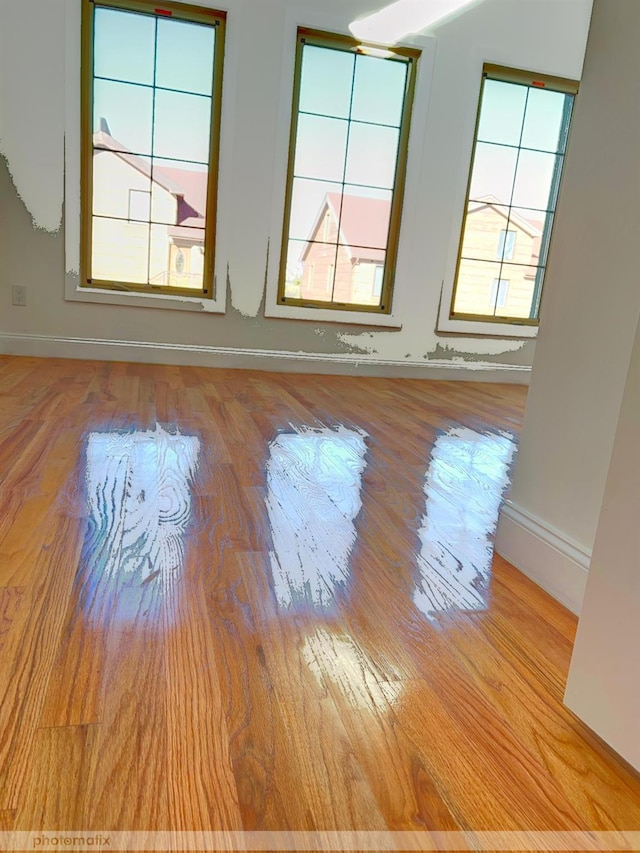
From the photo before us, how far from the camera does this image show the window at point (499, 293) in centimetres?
455

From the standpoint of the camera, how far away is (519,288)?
4.61 m

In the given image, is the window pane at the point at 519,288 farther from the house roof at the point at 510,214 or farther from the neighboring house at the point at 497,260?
the house roof at the point at 510,214

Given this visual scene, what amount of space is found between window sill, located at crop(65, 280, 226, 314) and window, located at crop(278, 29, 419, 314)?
1.61 feet

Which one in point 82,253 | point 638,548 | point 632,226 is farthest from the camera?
point 82,253

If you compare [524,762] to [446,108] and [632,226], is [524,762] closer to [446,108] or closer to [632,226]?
[632,226]

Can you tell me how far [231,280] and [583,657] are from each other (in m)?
3.52

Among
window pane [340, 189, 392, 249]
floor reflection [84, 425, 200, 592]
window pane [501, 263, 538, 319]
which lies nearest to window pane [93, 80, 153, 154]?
window pane [340, 189, 392, 249]

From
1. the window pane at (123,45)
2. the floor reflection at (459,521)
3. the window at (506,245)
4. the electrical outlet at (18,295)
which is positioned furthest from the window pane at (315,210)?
the floor reflection at (459,521)

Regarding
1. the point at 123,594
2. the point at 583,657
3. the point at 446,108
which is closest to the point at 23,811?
the point at 123,594

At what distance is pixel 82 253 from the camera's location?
3736 millimetres

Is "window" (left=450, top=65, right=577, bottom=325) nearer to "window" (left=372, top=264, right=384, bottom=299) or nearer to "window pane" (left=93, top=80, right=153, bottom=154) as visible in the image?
"window" (left=372, top=264, right=384, bottom=299)

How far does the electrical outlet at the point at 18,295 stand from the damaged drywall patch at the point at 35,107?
0.39 meters

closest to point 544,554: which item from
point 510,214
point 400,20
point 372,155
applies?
point 372,155

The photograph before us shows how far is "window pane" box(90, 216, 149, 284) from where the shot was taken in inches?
151
